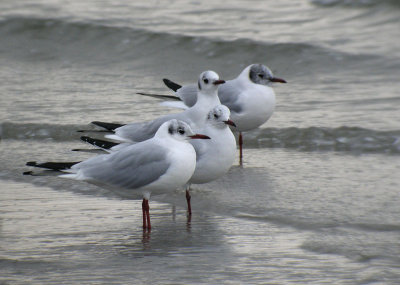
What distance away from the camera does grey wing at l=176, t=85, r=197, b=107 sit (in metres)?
8.28

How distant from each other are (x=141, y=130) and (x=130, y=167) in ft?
4.42

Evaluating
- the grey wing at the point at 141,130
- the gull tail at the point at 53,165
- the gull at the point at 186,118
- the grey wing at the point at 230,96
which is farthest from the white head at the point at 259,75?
the gull tail at the point at 53,165

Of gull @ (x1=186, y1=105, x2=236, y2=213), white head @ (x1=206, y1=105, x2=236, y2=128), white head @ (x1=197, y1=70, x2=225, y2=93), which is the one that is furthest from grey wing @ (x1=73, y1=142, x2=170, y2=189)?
white head @ (x1=197, y1=70, x2=225, y2=93)

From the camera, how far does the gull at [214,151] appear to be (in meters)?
5.79

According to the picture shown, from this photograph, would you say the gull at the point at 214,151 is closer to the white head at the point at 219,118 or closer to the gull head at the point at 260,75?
the white head at the point at 219,118

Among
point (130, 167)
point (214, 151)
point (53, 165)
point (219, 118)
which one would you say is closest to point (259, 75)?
point (219, 118)

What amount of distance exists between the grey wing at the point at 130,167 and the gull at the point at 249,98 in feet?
7.22

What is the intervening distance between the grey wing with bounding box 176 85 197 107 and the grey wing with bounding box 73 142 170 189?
2732mm

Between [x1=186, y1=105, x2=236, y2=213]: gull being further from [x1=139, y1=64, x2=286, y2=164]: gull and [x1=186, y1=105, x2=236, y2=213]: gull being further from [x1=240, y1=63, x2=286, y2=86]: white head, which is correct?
[x1=240, y1=63, x2=286, y2=86]: white head

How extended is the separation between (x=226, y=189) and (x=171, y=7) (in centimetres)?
899

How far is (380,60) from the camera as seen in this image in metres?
11.4

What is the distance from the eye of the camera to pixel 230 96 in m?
7.98

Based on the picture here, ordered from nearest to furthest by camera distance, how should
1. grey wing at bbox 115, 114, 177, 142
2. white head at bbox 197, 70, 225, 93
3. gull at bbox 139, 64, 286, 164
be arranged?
grey wing at bbox 115, 114, 177, 142 → white head at bbox 197, 70, 225, 93 → gull at bbox 139, 64, 286, 164

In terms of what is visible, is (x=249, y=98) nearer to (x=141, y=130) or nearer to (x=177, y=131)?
(x=141, y=130)
